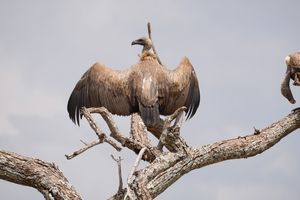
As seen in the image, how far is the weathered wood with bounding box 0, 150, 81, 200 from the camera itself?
6.67 metres

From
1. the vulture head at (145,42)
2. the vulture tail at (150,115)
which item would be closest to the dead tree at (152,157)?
the vulture tail at (150,115)

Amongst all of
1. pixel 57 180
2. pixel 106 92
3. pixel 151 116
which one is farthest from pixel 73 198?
pixel 106 92

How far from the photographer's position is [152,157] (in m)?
8.05

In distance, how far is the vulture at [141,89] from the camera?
10109 millimetres

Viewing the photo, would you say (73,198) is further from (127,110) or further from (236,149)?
(127,110)

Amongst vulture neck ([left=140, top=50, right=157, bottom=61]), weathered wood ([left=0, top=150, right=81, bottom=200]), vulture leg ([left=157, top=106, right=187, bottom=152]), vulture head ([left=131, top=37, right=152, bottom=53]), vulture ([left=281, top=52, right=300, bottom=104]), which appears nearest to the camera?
weathered wood ([left=0, top=150, right=81, bottom=200])

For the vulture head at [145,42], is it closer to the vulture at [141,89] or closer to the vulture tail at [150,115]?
the vulture at [141,89]

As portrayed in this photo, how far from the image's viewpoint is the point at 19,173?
6703 mm

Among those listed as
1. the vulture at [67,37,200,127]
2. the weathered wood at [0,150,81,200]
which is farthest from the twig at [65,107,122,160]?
the vulture at [67,37,200,127]

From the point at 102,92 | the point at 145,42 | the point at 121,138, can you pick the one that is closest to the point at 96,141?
the point at 121,138

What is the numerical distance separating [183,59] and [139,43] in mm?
942

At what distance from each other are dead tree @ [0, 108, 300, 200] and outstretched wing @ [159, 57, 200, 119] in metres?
1.34

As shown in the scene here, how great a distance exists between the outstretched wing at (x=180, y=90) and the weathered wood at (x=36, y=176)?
12.2 feet

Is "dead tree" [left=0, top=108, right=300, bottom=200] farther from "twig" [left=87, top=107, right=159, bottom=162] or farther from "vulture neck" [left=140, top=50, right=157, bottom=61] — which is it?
"vulture neck" [left=140, top=50, right=157, bottom=61]
